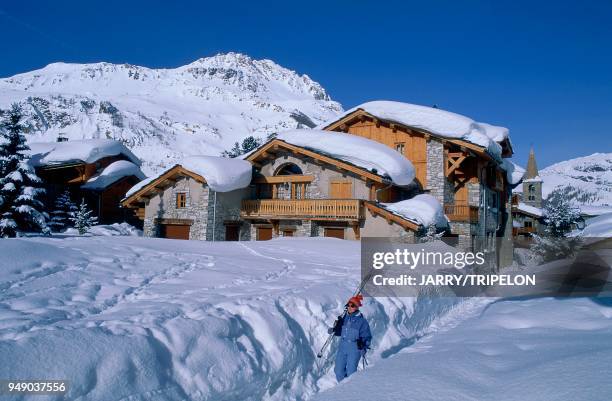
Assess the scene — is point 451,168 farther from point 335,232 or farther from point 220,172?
point 220,172

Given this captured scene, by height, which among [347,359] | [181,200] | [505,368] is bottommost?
[347,359]

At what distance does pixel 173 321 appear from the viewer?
5.59m

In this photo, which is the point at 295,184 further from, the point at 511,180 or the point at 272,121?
the point at 272,121

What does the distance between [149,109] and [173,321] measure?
137m

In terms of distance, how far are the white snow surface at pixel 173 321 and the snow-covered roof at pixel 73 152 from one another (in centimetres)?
2027

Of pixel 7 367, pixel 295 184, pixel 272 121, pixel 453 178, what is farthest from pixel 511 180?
pixel 272 121

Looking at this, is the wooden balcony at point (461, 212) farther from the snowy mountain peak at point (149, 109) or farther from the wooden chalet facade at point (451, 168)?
the snowy mountain peak at point (149, 109)

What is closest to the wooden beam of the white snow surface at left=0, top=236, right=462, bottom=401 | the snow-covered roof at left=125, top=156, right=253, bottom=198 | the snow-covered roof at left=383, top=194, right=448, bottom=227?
the snow-covered roof at left=125, top=156, right=253, bottom=198

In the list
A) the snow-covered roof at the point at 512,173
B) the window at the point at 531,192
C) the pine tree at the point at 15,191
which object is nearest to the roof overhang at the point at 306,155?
the pine tree at the point at 15,191

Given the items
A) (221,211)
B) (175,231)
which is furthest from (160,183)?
(221,211)

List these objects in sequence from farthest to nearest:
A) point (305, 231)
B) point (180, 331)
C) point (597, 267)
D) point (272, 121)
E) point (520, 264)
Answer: point (272, 121), point (520, 264), point (305, 231), point (597, 267), point (180, 331)

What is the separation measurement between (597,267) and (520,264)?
14.2 m

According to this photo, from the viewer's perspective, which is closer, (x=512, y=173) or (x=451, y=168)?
(x=451, y=168)

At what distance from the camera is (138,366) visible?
4.55 meters
